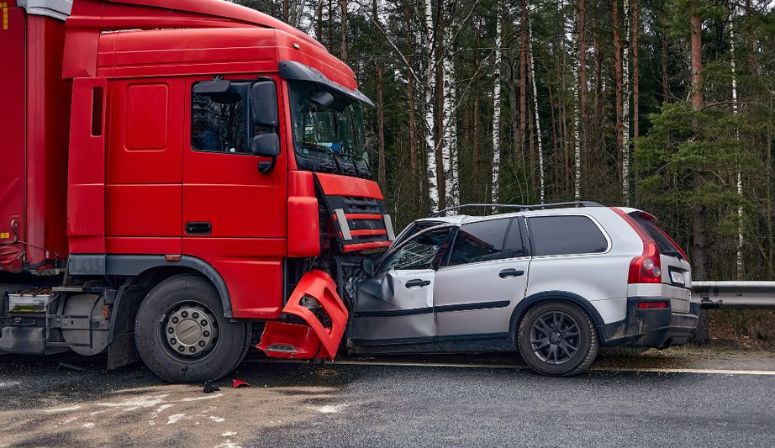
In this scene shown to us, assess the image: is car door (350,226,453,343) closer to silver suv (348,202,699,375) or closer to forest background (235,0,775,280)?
silver suv (348,202,699,375)

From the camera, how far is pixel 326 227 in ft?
23.9

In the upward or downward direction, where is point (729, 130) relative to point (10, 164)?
upward

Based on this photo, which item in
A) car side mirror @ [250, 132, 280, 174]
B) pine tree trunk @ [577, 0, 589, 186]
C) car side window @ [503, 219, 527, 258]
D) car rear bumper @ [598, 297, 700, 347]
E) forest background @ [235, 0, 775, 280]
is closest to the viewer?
car side mirror @ [250, 132, 280, 174]

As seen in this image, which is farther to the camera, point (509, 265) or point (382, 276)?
point (382, 276)

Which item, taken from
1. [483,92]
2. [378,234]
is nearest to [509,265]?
[378,234]

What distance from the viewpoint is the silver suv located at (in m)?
6.96

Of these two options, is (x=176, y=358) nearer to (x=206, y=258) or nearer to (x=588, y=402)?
(x=206, y=258)

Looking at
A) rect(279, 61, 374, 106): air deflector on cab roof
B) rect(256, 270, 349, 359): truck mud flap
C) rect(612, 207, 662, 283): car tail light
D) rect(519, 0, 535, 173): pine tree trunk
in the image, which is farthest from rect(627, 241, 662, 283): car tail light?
rect(519, 0, 535, 173): pine tree trunk

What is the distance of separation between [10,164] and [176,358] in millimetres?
2453

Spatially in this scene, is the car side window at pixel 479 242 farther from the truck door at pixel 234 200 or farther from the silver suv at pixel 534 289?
the truck door at pixel 234 200

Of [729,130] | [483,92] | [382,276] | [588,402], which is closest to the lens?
[588,402]

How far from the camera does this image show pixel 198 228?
23.3 ft

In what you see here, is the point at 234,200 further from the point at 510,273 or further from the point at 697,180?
the point at 697,180

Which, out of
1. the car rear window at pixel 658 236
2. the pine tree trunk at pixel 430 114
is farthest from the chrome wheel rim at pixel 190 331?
the pine tree trunk at pixel 430 114
